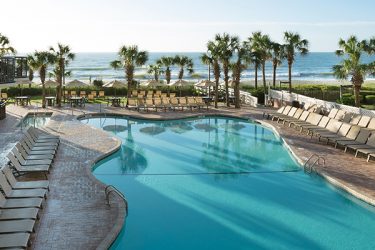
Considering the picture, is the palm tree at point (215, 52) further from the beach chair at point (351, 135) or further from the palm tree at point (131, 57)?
the beach chair at point (351, 135)

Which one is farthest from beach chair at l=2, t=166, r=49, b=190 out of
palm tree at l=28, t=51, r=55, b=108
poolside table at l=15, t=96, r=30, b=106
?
poolside table at l=15, t=96, r=30, b=106

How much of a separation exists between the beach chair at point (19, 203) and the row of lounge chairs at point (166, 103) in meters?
18.4

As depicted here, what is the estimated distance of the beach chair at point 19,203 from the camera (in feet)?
29.7

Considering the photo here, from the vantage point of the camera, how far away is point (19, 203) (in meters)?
9.27

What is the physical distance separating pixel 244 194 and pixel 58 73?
21.2 metres

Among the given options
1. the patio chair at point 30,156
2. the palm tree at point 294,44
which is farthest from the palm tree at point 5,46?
the palm tree at point 294,44

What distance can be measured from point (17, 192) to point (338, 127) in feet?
44.5

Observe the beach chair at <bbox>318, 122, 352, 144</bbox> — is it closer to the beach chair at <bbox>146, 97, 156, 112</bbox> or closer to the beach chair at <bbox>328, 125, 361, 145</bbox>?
the beach chair at <bbox>328, 125, 361, 145</bbox>

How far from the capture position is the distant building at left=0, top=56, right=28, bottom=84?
22.9 meters

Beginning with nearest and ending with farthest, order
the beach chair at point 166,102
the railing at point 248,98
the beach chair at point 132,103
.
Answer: the beach chair at point 166,102 < the beach chair at point 132,103 < the railing at point 248,98

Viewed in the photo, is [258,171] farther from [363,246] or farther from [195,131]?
[195,131]

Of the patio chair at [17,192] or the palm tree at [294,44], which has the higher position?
the palm tree at [294,44]

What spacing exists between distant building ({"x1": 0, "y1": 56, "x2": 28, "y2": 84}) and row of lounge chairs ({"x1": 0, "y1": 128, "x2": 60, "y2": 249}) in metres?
8.95

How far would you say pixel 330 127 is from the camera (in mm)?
18922
